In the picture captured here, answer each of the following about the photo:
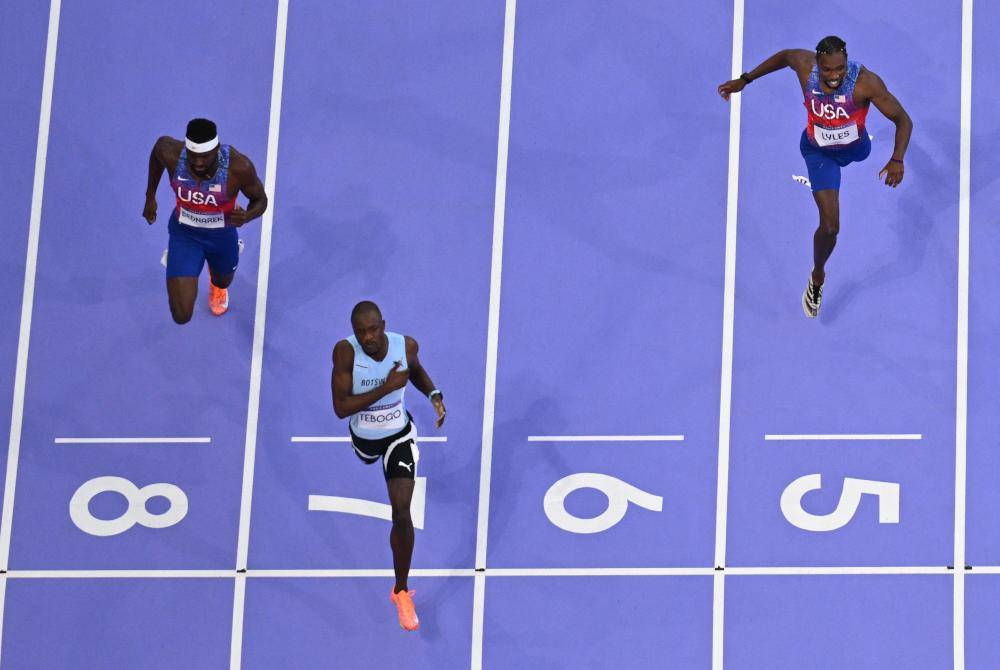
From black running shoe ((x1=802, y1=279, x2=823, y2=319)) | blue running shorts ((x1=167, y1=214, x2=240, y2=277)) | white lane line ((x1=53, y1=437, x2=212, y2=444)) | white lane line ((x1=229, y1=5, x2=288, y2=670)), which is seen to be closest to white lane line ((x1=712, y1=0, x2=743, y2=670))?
black running shoe ((x1=802, y1=279, x2=823, y2=319))

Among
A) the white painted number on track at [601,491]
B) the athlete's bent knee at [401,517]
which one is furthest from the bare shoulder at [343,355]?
the white painted number on track at [601,491]

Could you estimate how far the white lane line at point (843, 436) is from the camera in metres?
9.73

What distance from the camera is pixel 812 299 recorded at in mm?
9867

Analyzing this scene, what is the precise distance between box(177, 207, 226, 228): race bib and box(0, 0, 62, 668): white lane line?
Answer: 62.4 inches

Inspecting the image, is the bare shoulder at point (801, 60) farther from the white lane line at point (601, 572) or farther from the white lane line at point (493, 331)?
the white lane line at point (601, 572)

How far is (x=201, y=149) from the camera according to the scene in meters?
9.01

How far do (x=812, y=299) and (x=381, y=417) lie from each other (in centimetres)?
301

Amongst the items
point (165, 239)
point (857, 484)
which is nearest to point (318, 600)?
point (165, 239)

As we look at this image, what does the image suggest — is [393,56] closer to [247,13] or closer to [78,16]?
[247,13]

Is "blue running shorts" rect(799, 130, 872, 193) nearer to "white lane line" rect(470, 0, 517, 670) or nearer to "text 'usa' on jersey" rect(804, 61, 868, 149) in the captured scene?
"text 'usa' on jersey" rect(804, 61, 868, 149)

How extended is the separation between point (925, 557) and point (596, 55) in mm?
4035

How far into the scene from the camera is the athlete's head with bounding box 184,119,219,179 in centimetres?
898

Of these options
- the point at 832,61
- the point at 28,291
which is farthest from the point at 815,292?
the point at 28,291

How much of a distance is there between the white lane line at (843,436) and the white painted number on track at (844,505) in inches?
10.8
